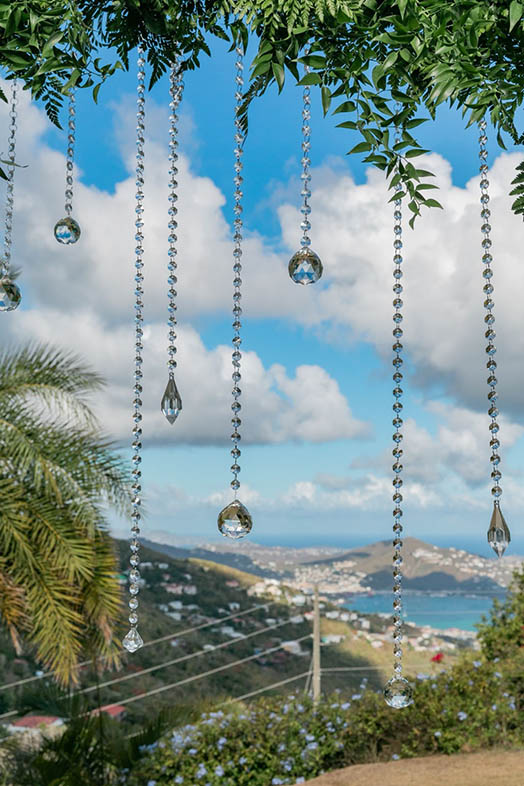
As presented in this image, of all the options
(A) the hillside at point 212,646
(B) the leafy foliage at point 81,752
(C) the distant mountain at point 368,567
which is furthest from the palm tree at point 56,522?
(C) the distant mountain at point 368,567

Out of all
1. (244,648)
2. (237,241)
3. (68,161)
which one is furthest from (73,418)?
(244,648)

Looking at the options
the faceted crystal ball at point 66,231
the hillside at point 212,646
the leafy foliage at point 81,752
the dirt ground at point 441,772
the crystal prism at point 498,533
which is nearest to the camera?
the crystal prism at point 498,533

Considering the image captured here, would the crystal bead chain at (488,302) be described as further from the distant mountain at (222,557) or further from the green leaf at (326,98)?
the distant mountain at (222,557)

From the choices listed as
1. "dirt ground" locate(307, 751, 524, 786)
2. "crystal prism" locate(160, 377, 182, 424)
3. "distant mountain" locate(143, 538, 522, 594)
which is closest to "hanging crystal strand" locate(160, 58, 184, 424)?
"crystal prism" locate(160, 377, 182, 424)

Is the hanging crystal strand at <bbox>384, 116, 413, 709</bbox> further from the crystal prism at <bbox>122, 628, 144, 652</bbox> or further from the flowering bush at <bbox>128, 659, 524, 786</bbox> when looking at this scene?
the flowering bush at <bbox>128, 659, 524, 786</bbox>

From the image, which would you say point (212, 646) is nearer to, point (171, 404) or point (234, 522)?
point (171, 404)
